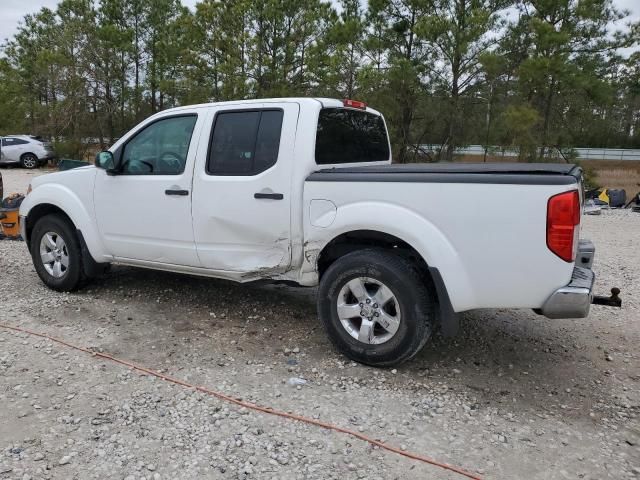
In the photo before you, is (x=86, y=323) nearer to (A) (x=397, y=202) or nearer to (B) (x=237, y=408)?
(B) (x=237, y=408)

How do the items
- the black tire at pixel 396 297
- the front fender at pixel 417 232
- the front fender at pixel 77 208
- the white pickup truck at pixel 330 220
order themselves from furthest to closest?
the front fender at pixel 77 208 → the black tire at pixel 396 297 → the front fender at pixel 417 232 → the white pickup truck at pixel 330 220

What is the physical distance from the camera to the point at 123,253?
16.5 feet

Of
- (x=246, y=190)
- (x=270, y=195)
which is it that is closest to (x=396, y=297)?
(x=270, y=195)

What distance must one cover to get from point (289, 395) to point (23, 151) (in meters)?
24.8

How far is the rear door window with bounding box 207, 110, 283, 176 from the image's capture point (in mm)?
4191

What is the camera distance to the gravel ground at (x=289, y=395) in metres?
2.82

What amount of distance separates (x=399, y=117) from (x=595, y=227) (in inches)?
281

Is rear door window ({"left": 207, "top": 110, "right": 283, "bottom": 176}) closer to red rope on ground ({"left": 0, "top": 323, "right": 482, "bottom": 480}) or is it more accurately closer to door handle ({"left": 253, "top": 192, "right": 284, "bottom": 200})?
door handle ({"left": 253, "top": 192, "right": 284, "bottom": 200})

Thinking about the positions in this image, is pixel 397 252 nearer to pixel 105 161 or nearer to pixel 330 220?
pixel 330 220

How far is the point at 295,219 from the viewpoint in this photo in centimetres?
405

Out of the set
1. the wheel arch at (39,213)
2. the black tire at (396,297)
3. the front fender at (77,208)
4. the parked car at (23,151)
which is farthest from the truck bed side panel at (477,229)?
the parked car at (23,151)

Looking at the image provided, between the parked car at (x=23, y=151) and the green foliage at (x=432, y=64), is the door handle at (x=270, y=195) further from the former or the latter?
the parked car at (x=23, y=151)

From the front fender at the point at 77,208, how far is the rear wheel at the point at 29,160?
2151 cm

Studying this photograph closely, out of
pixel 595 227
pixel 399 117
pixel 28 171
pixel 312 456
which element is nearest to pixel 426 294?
pixel 312 456
